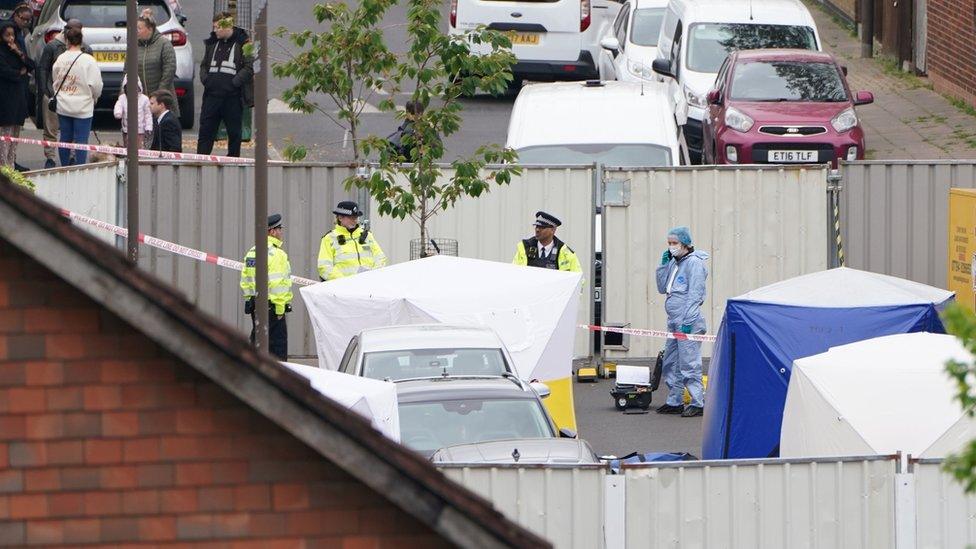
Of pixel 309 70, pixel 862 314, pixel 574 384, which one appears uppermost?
pixel 309 70

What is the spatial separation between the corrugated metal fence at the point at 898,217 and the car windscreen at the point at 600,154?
200 cm

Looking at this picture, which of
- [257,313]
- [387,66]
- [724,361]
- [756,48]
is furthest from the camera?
[756,48]

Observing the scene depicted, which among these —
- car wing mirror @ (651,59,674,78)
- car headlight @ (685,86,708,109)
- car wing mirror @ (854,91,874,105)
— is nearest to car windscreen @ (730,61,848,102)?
car wing mirror @ (854,91,874,105)

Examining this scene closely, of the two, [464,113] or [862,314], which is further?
[464,113]

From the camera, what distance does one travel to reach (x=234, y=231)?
16875mm

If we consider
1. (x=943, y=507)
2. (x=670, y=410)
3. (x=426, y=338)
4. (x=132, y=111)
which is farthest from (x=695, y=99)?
(x=943, y=507)

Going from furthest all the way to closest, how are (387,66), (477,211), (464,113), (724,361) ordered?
1. (464,113)
2. (477,211)
3. (387,66)
4. (724,361)

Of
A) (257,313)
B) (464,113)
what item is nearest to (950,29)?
(464,113)

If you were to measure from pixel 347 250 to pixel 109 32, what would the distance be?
29.2 feet

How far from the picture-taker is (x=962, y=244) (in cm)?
1532

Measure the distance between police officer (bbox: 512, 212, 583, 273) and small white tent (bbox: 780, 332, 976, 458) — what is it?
186 inches

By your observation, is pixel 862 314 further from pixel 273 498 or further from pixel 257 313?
pixel 273 498

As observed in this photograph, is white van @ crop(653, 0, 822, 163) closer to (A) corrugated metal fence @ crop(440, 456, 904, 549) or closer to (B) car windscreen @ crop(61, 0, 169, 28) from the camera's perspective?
(B) car windscreen @ crop(61, 0, 169, 28)

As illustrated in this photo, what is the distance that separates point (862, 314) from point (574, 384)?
4059 mm
